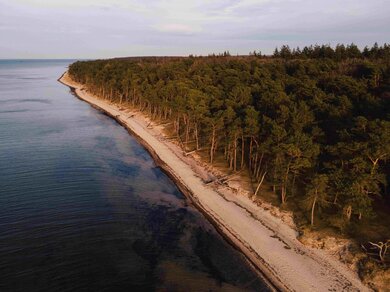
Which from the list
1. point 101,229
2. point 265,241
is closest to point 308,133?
point 265,241

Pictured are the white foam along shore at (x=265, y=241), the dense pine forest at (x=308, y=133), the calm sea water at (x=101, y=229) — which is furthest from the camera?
the dense pine forest at (x=308, y=133)

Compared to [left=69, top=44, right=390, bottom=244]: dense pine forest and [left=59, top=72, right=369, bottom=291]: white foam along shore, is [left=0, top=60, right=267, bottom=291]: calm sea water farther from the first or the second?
[left=69, top=44, right=390, bottom=244]: dense pine forest

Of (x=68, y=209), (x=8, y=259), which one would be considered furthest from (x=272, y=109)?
(x=8, y=259)

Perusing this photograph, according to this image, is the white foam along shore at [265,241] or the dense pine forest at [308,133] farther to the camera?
the dense pine forest at [308,133]

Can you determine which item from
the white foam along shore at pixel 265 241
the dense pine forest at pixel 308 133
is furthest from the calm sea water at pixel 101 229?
the dense pine forest at pixel 308 133

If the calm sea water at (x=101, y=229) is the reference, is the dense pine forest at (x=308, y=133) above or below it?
above

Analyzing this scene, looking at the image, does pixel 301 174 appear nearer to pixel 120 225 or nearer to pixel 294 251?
pixel 294 251

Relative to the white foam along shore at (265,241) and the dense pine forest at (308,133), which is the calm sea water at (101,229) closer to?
the white foam along shore at (265,241)
